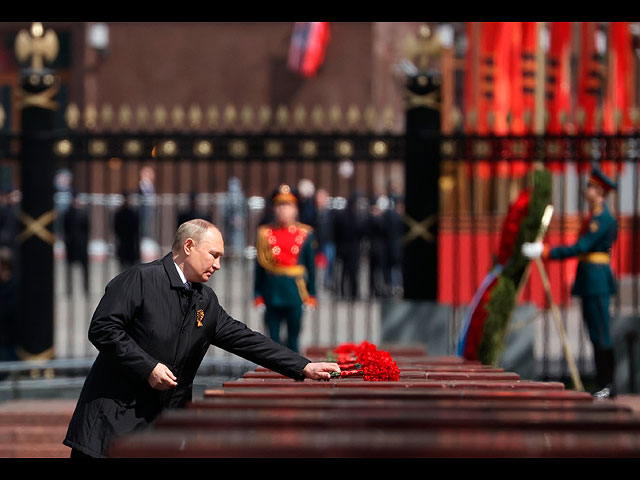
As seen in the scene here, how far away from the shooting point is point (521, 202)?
827 centimetres

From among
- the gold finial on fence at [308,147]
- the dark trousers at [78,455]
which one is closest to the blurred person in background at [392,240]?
the gold finial on fence at [308,147]

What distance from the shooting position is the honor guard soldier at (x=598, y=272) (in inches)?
360

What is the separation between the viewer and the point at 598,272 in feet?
30.1

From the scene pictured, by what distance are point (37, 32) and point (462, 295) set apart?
6.44m

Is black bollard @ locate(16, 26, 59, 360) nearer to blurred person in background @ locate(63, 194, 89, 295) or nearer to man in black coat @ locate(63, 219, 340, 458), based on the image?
man in black coat @ locate(63, 219, 340, 458)

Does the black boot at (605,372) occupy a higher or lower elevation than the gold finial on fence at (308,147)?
lower

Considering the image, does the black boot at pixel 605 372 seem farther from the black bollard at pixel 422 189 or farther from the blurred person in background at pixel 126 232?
the blurred person in background at pixel 126 232

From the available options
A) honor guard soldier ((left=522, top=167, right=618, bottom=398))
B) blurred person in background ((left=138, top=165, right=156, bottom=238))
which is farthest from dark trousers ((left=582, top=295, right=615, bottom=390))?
blurred person in background ((left=138, top=165, right=156, bottom=238))

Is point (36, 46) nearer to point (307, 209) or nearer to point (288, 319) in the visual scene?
point (288, 319)

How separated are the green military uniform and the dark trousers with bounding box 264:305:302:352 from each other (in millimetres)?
2441

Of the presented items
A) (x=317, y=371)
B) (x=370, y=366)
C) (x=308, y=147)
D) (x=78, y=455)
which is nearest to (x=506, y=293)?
(x=308, y=147)

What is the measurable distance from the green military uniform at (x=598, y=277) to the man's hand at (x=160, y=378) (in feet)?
17.2
